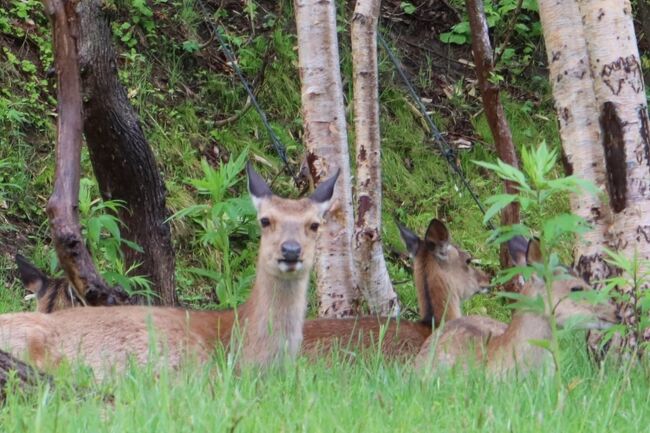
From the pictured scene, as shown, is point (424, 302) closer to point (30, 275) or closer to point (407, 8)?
point (30, 275)

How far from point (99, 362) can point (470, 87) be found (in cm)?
965

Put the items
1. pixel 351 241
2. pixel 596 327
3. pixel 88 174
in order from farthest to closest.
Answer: pixel 88 174 < pixel 351 241 < pixel 596 327

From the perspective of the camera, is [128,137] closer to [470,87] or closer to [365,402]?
[365,402]

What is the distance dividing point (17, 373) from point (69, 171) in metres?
2.97

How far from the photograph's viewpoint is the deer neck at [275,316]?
25.2ft

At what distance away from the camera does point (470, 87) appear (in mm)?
16531

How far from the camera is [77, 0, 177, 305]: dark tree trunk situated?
9422mm

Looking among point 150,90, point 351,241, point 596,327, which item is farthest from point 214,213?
point 150,90

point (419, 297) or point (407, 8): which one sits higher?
point (407, 8)

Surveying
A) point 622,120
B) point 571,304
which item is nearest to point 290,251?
point 571,304

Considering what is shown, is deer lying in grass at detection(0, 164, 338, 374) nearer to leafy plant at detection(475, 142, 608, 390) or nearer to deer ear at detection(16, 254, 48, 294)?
deer ear at detection(16, 254, 48, 294)

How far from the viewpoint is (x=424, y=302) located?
32.0 ft

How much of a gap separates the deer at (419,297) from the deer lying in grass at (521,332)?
219 mm

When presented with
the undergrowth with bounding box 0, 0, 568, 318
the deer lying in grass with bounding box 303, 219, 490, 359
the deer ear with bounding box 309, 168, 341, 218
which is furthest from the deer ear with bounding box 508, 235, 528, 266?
the undergrowth with bounding box 0, 0, 568, 318
